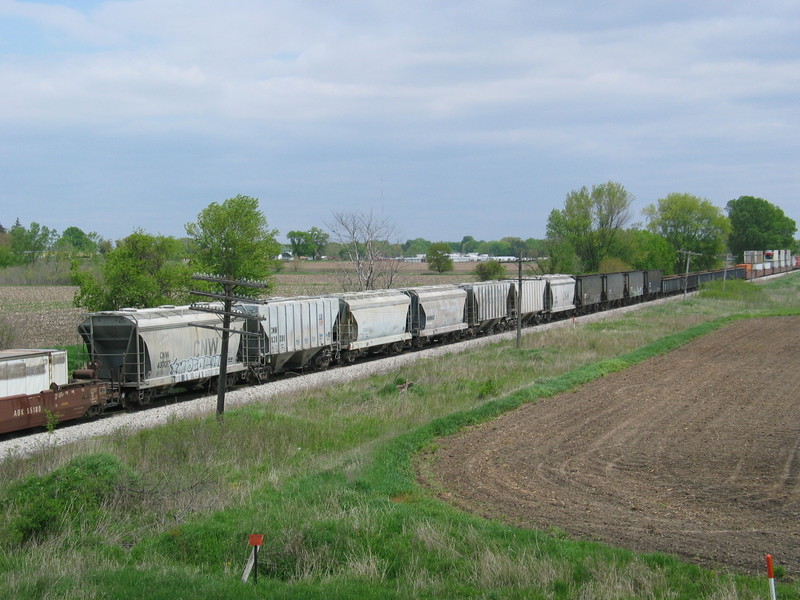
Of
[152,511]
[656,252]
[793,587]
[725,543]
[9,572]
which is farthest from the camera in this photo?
[656,252]

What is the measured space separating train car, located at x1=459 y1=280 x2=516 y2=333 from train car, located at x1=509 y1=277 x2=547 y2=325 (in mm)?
723

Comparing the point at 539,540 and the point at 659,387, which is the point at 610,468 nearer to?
the point at 539,540

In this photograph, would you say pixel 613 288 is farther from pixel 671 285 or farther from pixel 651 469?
pixel 651 469

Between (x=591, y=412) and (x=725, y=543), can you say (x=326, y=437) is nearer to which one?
(x=591, y=412)

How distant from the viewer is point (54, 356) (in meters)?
23.5

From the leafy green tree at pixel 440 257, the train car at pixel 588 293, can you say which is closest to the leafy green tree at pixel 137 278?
the train car at pixel 588 293

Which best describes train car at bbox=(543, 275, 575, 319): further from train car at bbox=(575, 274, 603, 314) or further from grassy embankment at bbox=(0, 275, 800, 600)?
grassy embankment at bbox=(0, 275, 800, 600)

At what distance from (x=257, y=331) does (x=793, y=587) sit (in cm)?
2295

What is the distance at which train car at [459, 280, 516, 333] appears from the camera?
4597 cm

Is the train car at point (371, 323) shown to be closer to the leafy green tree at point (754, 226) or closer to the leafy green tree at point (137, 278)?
the leafy green tree at point (137, 278)

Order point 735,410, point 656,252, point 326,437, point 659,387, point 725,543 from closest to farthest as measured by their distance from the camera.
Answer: point 725,543 < point 326,437 < point 735,410 < point 659,387 < point 656,252

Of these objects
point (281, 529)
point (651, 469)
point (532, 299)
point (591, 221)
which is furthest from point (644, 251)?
point (281, 529)

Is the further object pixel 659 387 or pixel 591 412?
pixel 659 387

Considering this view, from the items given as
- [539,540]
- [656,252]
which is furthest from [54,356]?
[656,252]
